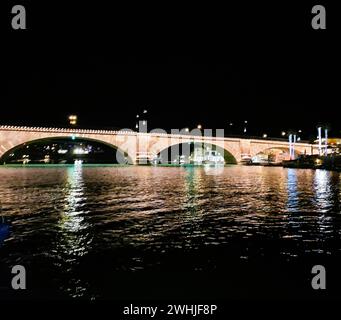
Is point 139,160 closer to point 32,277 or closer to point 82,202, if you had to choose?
point 82,202

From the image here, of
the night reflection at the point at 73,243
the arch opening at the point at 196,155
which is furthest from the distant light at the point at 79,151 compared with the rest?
the night reflection at the point at 73,243

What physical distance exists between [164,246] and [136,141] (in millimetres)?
90988

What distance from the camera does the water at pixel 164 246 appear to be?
10.5 metres

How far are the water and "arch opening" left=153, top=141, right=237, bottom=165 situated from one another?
102472 mm

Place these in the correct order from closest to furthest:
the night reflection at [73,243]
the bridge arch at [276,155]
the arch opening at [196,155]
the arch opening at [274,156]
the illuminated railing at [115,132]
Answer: the night reflection at [73,243]
the illuminated railing at [115,132]
the arch opening at [196,155]
the bridge arch at [276,155]
the arch opening at [274,156]

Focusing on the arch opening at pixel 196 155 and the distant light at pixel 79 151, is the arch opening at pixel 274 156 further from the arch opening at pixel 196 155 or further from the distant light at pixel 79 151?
the distant light at pixel 79 151

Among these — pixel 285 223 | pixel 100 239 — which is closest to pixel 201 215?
pixel 285 223

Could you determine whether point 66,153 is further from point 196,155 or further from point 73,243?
point 73,243

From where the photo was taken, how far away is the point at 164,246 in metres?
14.2

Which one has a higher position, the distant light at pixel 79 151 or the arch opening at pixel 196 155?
the distant light at pixel 79 151

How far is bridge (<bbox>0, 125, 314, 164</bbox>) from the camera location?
8525cm

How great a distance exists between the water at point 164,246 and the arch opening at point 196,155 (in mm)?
102472
